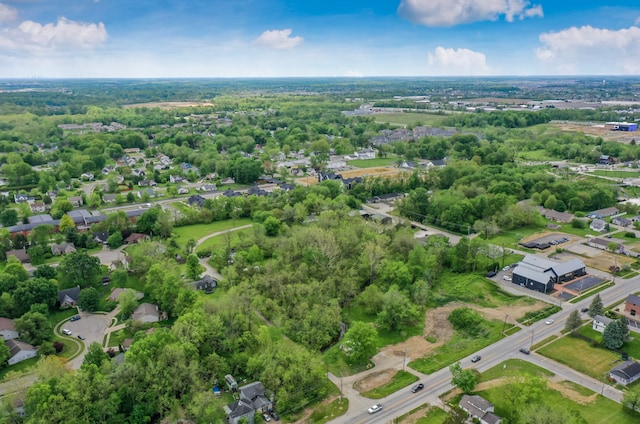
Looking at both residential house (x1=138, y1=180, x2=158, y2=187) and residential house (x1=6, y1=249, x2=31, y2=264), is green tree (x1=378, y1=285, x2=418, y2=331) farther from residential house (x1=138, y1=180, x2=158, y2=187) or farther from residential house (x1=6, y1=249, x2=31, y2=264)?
residential house (x1=138, y1=180, x2=158, y2=187)

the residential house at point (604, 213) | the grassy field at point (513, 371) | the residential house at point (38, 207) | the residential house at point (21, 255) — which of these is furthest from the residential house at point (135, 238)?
the residential house at point (604, 213)

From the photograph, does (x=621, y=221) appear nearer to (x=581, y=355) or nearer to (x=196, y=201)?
(x=581, y=355)

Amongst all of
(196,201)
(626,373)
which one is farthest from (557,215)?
(196,201)

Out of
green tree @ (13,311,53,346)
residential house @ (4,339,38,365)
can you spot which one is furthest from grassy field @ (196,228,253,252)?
residential house @ (4,339,38,365)

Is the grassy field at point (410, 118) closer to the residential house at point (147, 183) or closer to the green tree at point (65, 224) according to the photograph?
the residential house at point (147, 183)

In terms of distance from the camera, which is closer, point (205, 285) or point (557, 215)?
point (205, 285)

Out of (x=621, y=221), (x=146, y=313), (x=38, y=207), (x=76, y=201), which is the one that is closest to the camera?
(x=146, y=313)
